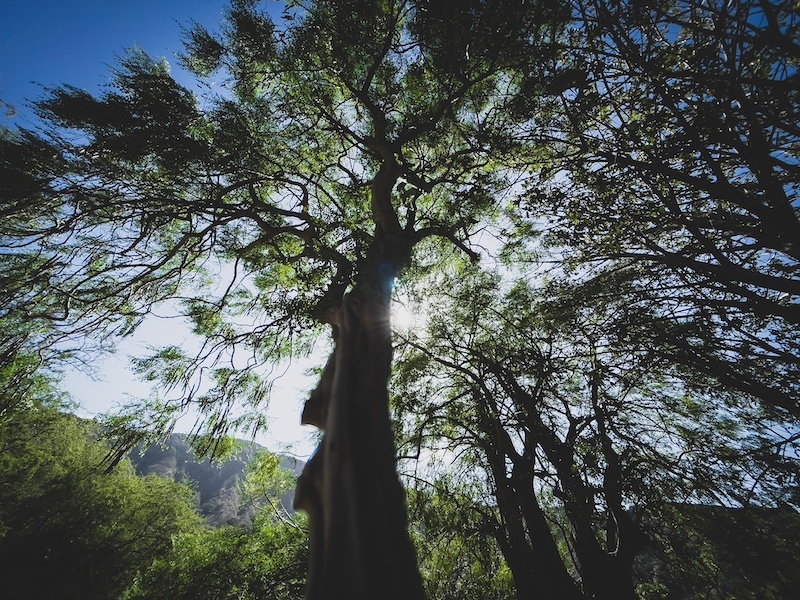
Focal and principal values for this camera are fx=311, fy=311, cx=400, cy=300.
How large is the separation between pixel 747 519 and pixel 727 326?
11.8 ft

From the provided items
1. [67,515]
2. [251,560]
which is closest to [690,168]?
[251,560]

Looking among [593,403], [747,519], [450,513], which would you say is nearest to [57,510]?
[450,513]

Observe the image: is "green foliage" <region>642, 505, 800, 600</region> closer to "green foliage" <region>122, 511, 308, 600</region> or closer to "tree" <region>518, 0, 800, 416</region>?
"tree" <region>518, 0, 800, 416</region>

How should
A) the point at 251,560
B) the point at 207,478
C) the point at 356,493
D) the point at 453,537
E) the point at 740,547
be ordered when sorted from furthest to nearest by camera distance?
the point at 207,478
the point at 251,560
the point at 453,537
the point at 740,547
the point at 356,493

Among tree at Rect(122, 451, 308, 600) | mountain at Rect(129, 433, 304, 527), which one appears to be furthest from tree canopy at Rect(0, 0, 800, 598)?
mountain at Rect(129, 433, 304, 527)

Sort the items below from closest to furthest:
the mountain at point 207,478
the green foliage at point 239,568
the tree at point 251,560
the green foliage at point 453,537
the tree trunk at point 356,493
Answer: the tree trunk at point 356,493, the green foliage at point 453,537, the tree at point 251,560, the green foliage at point 239,568, the mountain at point 207,478

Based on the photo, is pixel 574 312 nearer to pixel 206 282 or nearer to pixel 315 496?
Result: pixel 315 496

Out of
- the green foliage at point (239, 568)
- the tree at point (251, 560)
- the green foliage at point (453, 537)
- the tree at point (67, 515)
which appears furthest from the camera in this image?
the tree at point (67, 515)

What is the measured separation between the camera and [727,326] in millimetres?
4230

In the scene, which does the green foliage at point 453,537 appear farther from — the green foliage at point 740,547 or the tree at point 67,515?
the tree at point 67,515

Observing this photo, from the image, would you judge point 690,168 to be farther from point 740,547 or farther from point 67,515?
point 67,515

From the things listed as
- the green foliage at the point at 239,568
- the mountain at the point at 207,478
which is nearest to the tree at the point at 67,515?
the green foliage at the point at 239,568

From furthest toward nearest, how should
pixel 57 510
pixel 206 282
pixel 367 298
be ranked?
pixel 57 510 < pixel 206 282 < pixel 367 298

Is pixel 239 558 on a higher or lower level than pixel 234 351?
lower
